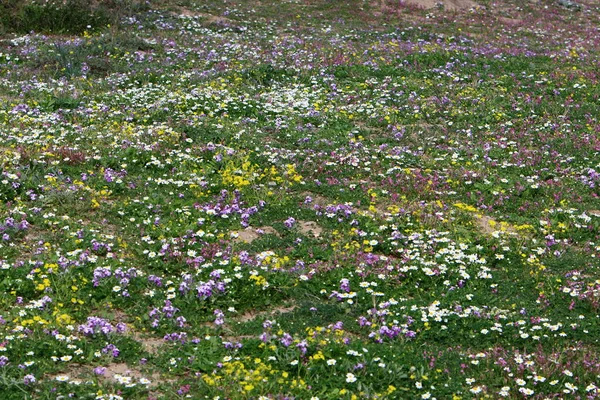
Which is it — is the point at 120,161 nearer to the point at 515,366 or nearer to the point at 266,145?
the point at 266,145

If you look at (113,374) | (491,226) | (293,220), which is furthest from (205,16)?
(113,374)

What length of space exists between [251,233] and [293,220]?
77cm

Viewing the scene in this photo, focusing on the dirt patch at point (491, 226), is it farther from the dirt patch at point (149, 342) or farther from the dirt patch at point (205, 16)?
the dirt patch at point (205, 16)

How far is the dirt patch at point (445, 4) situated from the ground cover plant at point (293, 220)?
318 inches

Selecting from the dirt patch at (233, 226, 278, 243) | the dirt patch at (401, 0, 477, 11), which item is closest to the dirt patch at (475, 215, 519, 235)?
the dirt patch at (233, 226, 278, 243)

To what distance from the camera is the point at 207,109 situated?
17.7 m

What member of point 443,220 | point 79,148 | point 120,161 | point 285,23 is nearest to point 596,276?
point 443,220

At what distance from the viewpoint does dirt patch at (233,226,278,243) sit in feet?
39.8

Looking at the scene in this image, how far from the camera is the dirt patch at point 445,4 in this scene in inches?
1254

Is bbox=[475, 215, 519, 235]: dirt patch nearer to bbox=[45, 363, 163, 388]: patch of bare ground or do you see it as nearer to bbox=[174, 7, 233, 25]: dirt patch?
bbox=[45, 363, 163, 388]: patch of bare ground

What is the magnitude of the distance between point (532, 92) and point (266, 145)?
8799 mm

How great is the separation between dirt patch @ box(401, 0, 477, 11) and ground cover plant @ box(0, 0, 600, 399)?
808 centimetres

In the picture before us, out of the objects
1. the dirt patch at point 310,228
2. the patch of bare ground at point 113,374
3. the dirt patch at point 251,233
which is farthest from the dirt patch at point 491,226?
the patch of bare ground at point 113,374

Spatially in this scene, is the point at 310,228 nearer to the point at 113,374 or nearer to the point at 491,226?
the point at 491,226
